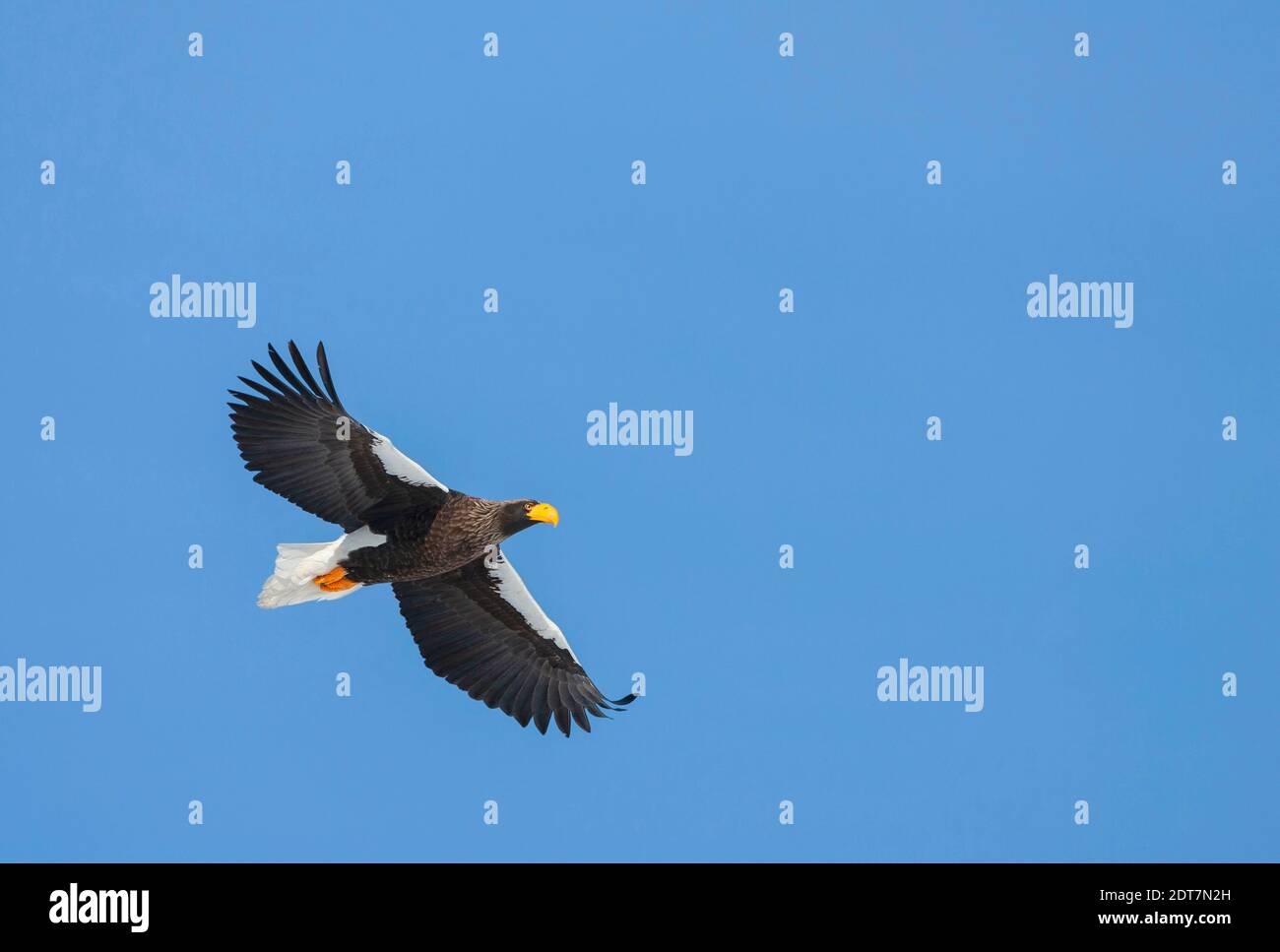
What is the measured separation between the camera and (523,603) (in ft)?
61.9

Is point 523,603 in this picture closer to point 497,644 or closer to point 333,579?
point 497,644

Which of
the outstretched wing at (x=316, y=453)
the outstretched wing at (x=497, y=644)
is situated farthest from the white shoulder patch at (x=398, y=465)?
the outstretched wing at (x=497, y=644)

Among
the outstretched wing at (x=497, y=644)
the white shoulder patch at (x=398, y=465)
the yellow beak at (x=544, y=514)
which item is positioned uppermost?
the white shoulder patch at (x=398, y=465)

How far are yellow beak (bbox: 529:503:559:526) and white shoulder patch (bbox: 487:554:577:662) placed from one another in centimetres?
135

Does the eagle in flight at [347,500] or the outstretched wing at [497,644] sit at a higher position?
the eagle in flight at [347,500]

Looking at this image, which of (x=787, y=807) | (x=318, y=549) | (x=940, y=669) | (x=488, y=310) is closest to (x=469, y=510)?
(x=318, y=549)

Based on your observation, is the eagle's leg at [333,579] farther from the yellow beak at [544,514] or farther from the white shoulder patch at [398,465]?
the yellow beak at [544,514]

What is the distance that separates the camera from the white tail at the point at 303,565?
17672 mm

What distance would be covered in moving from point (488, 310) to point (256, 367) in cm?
343

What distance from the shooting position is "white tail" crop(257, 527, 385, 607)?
17672 mm

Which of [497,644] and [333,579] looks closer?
[333,579]

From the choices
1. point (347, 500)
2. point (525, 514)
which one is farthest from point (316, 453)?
point (525, 514)

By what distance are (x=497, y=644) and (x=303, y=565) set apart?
2.29m

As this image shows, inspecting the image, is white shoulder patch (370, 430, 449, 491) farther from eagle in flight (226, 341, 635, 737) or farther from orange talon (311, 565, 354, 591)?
orange talon (311, 565, 354, 591)
